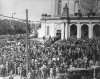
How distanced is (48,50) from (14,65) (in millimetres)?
5698

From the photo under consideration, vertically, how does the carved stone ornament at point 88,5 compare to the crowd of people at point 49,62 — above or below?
above

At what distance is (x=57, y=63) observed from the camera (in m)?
18.4

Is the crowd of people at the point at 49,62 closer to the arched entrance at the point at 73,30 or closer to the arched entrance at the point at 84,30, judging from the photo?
the arched entrance at the point at 84,30

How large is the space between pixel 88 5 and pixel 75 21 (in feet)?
14.4

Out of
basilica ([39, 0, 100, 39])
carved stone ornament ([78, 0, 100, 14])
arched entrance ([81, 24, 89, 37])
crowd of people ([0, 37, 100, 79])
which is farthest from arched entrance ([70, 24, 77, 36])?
crowd of people ([0, 37, 100, 79])

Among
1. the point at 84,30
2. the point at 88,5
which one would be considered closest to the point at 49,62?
the point at 84,30

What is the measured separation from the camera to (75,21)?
38.0m

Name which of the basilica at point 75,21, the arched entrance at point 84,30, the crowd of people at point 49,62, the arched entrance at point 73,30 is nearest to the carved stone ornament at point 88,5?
the basilica at point 75,21

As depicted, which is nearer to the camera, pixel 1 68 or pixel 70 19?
pixel 1 68

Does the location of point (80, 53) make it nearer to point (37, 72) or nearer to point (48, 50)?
point (48, 50)

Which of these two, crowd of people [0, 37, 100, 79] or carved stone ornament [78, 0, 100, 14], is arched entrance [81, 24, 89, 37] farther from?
crowd of people [0, 37, 100, 79]

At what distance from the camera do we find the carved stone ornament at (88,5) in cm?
3678

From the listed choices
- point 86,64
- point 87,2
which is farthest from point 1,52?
point 87,2

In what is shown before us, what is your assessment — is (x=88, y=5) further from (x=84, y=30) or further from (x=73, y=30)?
(x=73, y=30)
